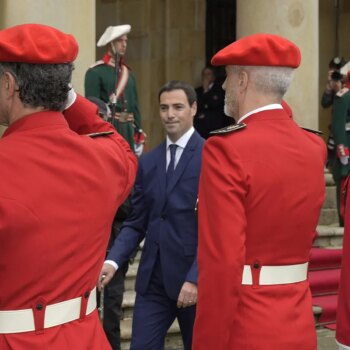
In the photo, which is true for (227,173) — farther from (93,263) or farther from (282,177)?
(93,263)

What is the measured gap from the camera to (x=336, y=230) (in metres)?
9.83

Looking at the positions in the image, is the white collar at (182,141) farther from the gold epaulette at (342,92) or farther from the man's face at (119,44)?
the gold epaulette at (342,92)

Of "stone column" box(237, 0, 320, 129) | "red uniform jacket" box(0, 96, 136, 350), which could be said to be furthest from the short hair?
"stone column" box(237, 0, 320, 129)

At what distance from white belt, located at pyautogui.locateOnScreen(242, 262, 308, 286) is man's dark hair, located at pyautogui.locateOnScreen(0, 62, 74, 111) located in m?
1.01

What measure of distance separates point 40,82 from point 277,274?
1209 millimetres

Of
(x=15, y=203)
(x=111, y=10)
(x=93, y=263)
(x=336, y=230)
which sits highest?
(x=111, y=10)

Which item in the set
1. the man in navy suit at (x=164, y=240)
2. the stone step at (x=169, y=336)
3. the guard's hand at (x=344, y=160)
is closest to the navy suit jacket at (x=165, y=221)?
the man in navy suit at (x=164, y=240)

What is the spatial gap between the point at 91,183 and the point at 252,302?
2.79 ft

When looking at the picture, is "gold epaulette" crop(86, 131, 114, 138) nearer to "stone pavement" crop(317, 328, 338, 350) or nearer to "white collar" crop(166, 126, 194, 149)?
"white collar" crop(166, 126, 194, 149)

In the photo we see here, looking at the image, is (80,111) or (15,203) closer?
(15,203)

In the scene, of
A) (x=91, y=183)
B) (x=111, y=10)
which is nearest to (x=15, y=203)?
(x=91, y=183)

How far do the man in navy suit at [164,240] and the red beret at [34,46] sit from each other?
6.91 feet

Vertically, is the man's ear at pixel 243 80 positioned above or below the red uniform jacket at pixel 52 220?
above

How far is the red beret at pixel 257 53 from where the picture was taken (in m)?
3.73
